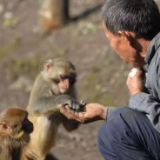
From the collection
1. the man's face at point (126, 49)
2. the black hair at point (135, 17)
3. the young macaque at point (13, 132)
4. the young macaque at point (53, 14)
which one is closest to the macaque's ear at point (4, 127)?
the young macaque at point (13, 132)

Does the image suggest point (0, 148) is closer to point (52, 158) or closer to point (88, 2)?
point (52, 158)

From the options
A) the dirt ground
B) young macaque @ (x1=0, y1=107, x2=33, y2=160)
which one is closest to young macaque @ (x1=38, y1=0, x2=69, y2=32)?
the dirt ground

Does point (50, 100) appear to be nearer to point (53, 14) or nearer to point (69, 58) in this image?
point (69, 58)

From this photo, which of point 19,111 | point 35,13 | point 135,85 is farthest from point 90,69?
point 135,85

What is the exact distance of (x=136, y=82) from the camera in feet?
19.0

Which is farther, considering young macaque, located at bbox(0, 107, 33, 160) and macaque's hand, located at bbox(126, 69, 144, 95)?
young macaque, located at bbox(0, 107, 33, 160)

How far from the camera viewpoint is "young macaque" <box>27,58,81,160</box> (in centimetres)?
718

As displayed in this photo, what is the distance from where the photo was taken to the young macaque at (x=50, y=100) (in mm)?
7180

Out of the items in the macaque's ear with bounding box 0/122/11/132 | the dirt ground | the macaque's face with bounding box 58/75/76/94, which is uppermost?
the macaque's face with bounding box 58/75/76/94

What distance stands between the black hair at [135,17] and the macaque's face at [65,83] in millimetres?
1800

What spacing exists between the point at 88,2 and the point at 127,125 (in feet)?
25.9

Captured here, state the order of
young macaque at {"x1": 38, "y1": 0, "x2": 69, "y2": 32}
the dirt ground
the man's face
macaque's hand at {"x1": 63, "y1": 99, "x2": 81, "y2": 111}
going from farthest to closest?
young macaque at {"x1": 38, "y1": 0, "x2": 69, "y2": 32}
the dirt ground
macaque's hand at {"x1": 63, "y1": 99, "x2": 81, "y2": 111}
the man's face

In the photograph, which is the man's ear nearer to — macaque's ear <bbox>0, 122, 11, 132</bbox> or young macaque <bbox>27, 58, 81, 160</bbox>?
young macaque <bbox>27, 58, 81, 160</bbox>

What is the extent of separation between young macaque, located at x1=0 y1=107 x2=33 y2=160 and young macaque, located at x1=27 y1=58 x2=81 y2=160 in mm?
563
